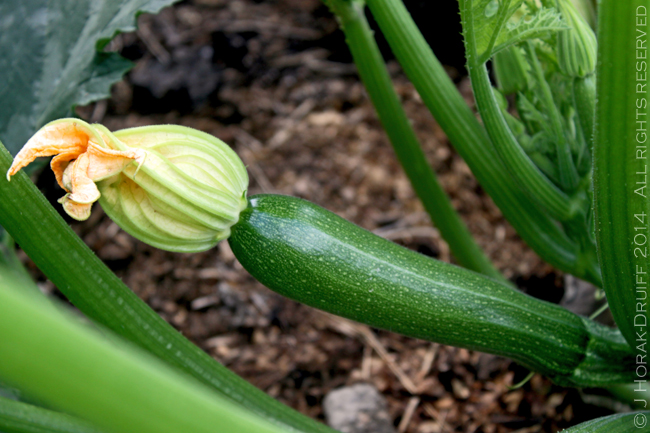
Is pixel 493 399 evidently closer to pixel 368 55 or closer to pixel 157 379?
pixel 368 55

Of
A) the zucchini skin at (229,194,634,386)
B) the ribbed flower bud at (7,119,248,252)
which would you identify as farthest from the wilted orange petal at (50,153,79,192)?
the zucchini skin at (229,194,634,386)

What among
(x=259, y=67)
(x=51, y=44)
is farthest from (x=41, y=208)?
(x=259, y=67)

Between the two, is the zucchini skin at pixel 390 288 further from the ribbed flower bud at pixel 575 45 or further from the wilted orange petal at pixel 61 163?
the ribbed flower bud at pixel 575 45

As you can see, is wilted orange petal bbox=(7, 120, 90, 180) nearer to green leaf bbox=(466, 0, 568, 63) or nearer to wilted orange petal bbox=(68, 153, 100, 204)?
wilted orange petal bbox=(68, 153, 100, 204)

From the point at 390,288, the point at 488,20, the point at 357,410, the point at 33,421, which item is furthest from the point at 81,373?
the point at 357,410

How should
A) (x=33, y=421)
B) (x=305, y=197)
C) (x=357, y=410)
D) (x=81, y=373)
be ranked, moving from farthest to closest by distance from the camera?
(x=305, y=197) → (x=357, y=410) → (x=33, y=421) → (x=81, y=373)

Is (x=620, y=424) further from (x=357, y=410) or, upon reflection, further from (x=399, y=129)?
(x=399, y=129)
